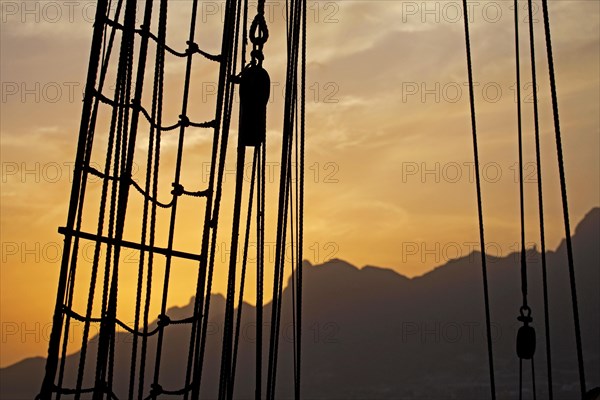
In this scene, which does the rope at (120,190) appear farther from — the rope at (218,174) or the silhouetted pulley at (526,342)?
the silhouetted pulley at (526,342)

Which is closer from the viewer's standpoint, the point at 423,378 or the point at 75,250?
the point at 75,250

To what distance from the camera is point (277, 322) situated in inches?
209

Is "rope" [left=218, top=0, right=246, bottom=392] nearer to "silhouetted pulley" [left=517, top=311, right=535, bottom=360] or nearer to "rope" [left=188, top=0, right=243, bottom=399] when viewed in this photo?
"rope" [left=188, top=0, right=243, bottom=399]

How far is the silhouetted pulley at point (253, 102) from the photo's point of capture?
16.3 feet

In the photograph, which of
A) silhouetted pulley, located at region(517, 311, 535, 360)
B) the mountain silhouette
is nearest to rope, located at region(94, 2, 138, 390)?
silhouetted pulley, located at region(517, 311, 535, 360)

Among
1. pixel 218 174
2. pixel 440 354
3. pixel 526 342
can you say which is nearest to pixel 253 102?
pixel 218 174

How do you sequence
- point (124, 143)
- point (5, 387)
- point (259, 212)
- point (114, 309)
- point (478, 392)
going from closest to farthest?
point (114, 309) → point (124, 143) → point (259, 212) → point (478, 392) → point (5, 387)

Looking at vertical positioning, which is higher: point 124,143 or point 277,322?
point 124,143

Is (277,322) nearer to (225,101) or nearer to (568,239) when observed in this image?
(225,101)

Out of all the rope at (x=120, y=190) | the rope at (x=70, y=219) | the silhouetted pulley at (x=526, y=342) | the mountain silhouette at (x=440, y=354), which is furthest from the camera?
the mountain silhouette at (x=440, y=354)

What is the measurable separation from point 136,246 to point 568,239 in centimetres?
236

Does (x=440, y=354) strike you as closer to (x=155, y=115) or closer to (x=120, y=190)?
(x=155, y=115)

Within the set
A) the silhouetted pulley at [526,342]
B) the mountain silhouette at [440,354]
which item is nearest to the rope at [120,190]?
the silhouetted pulley at [526,342]

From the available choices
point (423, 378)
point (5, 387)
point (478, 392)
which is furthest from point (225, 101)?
point (5, 387)
